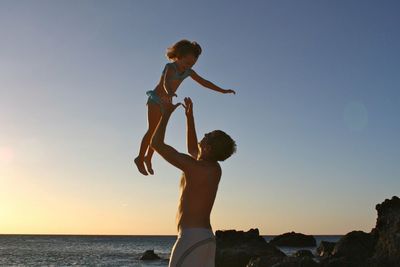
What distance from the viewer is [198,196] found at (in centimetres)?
573

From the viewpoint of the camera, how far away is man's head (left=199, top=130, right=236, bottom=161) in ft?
19.1

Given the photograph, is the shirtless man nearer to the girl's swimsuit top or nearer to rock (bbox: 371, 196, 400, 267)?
the girl's swimsuit top

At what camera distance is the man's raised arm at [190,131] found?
631 cm

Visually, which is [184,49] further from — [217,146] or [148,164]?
[217,146]

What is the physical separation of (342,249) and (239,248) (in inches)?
408

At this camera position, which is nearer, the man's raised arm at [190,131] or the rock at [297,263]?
the man's raised arm at [190,131]

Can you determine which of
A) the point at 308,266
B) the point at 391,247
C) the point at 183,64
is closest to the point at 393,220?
the point at 391,247

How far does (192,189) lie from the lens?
5.77 m

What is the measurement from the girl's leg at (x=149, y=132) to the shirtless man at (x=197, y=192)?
3.28 ft

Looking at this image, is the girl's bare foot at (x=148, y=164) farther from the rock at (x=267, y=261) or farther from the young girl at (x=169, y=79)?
the rock at (x=267, y=261)

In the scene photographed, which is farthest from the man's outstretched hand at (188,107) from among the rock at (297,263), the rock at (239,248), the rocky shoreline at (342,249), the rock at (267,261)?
the rock at (239,248)

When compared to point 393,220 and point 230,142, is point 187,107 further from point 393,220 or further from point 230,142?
point 393,220

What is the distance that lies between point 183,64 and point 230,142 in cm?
169

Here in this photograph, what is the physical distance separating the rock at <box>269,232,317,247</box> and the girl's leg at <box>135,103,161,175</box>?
121 meters
